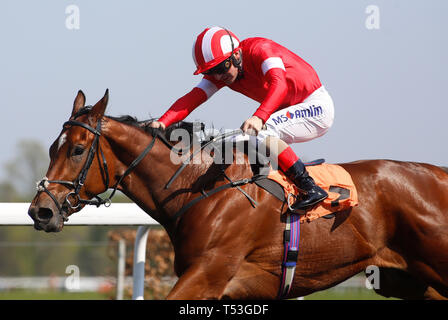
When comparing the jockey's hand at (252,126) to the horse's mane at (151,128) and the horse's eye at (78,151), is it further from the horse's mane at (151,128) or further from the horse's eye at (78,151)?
the horse's eye at (78,151)

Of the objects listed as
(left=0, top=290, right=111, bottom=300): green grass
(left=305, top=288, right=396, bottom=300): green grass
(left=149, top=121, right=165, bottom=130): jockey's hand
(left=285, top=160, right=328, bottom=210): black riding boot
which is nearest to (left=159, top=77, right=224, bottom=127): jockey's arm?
(left=149, top=121, right=165, bottom=130): jockey's hand

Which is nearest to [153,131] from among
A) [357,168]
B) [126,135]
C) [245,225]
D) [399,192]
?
[126,135]

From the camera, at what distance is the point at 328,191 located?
3.73 metres

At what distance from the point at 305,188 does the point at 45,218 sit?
4.74ft

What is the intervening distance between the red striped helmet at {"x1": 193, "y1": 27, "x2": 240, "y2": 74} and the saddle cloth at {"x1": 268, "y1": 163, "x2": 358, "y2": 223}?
2.44ft

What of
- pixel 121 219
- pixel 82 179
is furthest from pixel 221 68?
pixel 121 219

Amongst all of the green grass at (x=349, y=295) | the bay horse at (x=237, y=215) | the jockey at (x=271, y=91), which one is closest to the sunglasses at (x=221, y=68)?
the jockey at (x=271, y=91)

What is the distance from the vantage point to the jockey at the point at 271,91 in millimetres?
3637

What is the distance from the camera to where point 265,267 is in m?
3.63

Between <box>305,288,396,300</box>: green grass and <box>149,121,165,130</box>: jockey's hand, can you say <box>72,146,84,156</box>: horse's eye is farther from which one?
<box>305,288,396,300</box>: green grass

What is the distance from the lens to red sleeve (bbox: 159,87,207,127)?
3980 mm

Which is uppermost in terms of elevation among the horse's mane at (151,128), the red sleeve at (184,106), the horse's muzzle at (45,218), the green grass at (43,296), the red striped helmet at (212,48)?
the red striped helmet at (212,48)

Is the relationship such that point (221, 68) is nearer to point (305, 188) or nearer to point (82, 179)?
point (305, 188)
